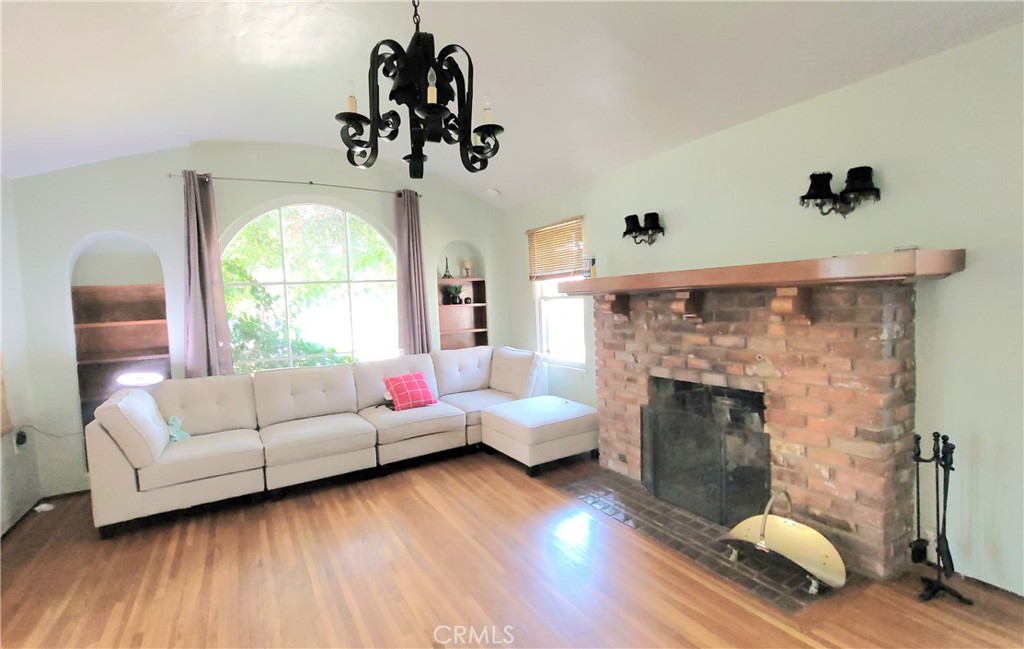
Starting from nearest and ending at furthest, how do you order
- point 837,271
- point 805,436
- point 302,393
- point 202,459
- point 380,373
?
point 837,271, point 805,436, point 202,459, point 302,393, point 380,373

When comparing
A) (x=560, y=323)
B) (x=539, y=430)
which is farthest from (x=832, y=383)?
(x=560, y=323)

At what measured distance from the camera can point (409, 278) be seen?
15.5 feet

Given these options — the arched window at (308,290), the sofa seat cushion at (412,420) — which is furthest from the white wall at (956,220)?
the arched window at (308,290)

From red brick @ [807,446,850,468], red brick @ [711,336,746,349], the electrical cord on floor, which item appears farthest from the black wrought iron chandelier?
the electrical cord on floor

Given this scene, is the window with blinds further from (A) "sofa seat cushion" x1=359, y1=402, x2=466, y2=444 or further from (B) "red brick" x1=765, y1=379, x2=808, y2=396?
(B) "red brick" x1=765, y1=379, x2=808, y2=396

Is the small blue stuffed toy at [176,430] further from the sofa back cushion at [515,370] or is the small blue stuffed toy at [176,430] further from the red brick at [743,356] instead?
the red brick at [743,356]

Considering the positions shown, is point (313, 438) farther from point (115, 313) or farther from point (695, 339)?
point (695, 339)

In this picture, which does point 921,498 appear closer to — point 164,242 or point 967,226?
point 967,226

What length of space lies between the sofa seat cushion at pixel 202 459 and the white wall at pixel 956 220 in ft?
11.9

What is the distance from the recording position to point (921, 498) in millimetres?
2277

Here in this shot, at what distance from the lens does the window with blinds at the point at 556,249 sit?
14.1ft

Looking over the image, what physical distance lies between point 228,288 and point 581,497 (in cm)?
352

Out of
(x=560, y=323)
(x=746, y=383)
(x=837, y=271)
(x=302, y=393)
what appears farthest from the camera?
(x=560, y=323)

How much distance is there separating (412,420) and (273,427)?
3.52ft
